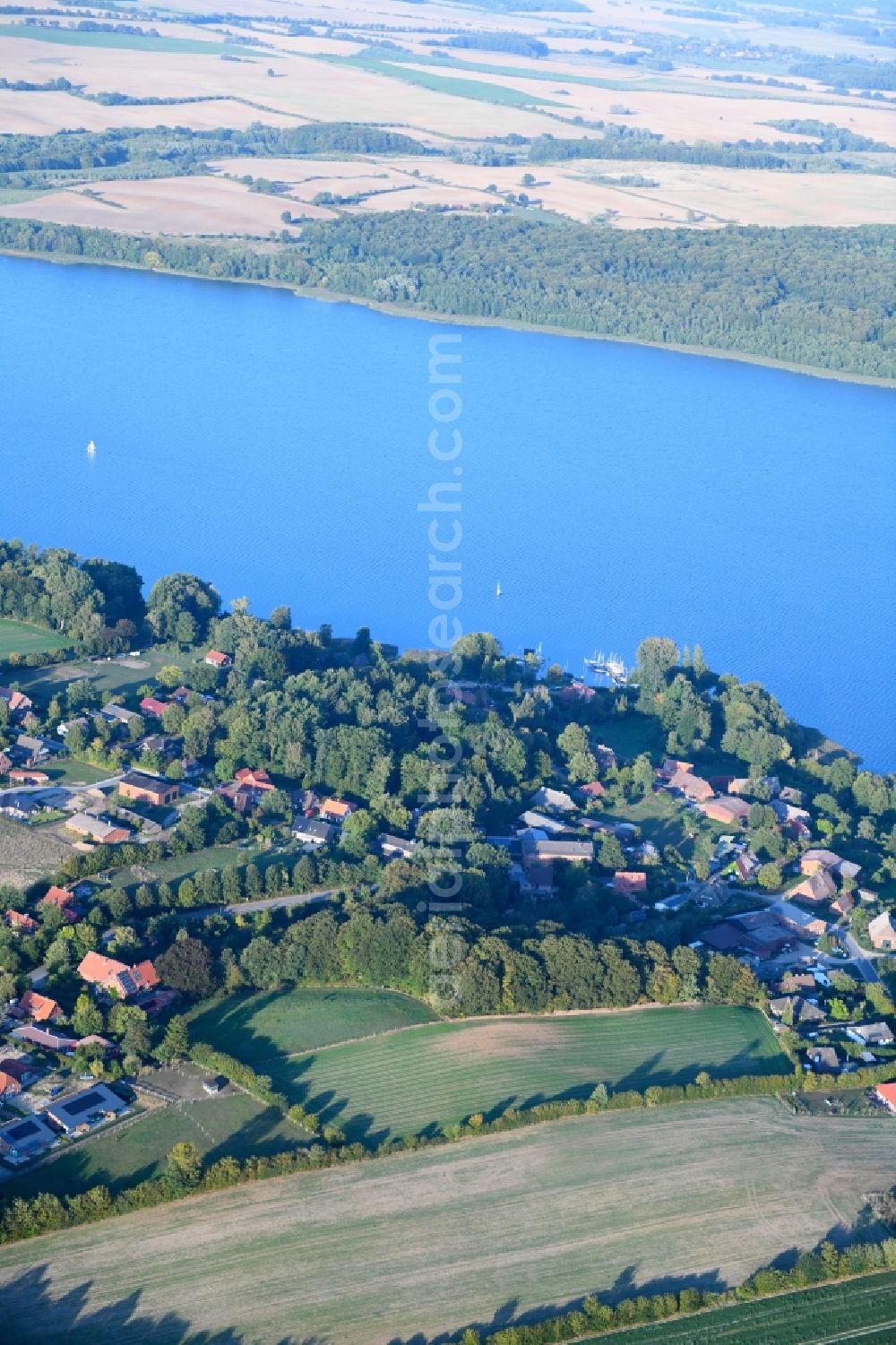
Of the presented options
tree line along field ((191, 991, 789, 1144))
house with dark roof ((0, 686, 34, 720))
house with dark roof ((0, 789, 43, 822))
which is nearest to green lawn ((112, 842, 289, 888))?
house with dark roof ((0, 789, 43, 822))

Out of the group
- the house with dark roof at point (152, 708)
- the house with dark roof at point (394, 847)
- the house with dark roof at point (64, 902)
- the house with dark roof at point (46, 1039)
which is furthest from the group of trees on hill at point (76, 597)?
the house with dark roof at point (46, 1039)

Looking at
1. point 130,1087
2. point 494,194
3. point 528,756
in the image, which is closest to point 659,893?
point 528,756

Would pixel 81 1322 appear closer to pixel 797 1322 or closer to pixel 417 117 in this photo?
pixel 797 1322

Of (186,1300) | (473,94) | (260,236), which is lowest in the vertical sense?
(186,1300)

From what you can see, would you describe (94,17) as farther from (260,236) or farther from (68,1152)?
(68,1152)

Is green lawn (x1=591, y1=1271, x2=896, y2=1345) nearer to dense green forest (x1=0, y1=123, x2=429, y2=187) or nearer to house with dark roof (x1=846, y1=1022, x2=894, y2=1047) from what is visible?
house with dark roof (x1=846, y1=1022, x2=894, y2=1047)

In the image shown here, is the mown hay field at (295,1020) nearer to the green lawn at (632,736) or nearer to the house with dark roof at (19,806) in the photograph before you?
the house with dark roof at (19,806)

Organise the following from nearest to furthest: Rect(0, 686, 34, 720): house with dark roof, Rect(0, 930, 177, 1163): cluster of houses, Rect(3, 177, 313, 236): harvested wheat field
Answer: Rect(0, 930, 177, 1163): cluster of houses, Rect(0, 686, 34, 720): house with dark roof, Rect(3, 177, 313, 236): harvested wheat field
